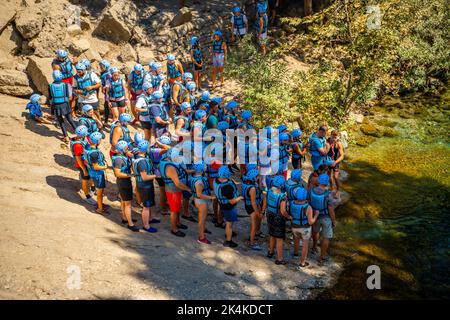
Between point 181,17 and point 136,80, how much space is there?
700 cm

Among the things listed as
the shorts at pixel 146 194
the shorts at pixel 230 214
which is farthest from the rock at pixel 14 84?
the shorts at pixel 230 214

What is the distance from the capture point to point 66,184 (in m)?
9.66

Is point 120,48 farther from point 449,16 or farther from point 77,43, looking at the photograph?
point 449,16

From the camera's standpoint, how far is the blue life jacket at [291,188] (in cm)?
777

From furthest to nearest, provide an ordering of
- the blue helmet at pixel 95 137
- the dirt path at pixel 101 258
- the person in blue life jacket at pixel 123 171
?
the blue helmet at pixel 95 137 → the person in blue life jacket at pixel 123 171 → the dirt path at pixel 101 258

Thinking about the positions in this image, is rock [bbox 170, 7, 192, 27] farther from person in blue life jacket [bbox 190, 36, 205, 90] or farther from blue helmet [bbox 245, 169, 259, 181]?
blue helmet [bbox 245, 169, 259, 181]

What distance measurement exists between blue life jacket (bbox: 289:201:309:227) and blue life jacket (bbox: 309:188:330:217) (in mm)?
338

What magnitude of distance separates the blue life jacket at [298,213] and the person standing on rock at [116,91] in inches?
247

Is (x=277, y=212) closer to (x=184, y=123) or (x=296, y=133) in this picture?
(x=296, y=133)

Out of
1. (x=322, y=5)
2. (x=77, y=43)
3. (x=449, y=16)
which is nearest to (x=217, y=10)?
(x=322, y=5)

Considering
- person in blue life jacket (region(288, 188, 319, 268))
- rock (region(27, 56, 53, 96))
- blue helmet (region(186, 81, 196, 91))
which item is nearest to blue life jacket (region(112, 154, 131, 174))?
person in blue life jacket (region(288, 188, 319, 268))

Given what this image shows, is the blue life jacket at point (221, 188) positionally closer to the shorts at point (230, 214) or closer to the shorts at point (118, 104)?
the shorts at point (230, 214)

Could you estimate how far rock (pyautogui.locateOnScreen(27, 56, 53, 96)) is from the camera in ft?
41.6

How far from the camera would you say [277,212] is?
792 centimetres
